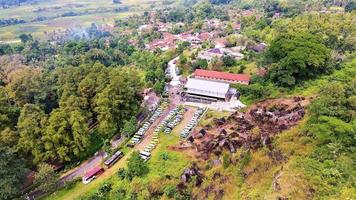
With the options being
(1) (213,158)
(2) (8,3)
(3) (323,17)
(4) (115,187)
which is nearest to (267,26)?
(3) (323,17)

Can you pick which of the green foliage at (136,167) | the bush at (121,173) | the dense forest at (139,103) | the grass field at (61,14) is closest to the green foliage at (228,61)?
the dense forest at (139,103)

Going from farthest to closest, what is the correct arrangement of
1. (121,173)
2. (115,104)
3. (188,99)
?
(188,99) < (115,104) < (121,173)

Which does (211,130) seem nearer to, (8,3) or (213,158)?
(213,158)

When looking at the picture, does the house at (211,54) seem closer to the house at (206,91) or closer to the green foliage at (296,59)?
the house at (206,91)

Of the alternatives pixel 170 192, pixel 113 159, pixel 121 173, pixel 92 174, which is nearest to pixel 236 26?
pixel 113 159

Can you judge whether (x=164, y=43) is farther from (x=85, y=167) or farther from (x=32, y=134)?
(x=32, y=134)
